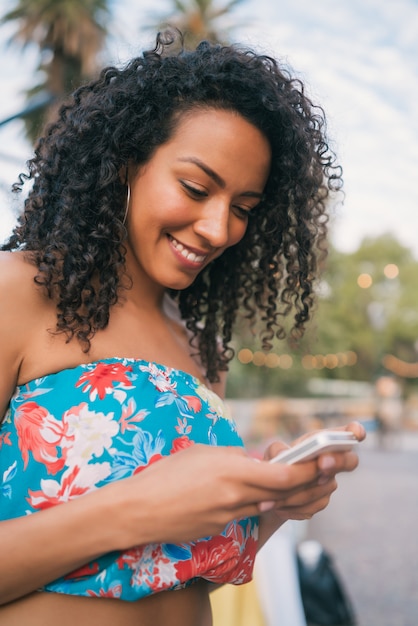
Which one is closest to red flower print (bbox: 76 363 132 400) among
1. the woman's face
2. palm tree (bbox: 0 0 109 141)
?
the woman's face

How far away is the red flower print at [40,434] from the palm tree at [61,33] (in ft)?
42.6

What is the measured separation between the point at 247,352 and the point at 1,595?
20849 mm

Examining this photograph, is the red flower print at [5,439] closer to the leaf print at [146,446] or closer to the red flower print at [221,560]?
the leaf print at [146,446]

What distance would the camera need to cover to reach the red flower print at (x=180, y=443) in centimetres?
151

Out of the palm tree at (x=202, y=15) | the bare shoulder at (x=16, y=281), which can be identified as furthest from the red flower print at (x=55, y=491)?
the palm tree at (x=202, y=15)

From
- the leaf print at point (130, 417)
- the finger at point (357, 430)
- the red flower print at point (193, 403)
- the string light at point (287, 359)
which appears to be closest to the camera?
the finger at point (357, 430)

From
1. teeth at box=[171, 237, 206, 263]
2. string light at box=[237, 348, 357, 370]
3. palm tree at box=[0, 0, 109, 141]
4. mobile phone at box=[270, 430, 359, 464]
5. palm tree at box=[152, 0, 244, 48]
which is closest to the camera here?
mobile phone at box=[270, 430, 359, 464]

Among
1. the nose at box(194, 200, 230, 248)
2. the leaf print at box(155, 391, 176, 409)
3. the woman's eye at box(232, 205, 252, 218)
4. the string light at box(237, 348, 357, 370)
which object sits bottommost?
the leaf print at box(155, 391, 176, 409)

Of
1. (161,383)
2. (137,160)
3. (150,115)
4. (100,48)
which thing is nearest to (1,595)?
(161,383)

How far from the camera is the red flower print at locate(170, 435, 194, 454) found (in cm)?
151

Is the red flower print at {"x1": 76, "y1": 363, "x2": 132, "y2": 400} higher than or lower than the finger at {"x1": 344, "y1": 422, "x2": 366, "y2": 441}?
higher

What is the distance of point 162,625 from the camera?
1543 millimetres

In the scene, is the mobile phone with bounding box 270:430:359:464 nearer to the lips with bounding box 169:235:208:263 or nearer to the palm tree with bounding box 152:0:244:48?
the lips with bounding box 169:235:208:263

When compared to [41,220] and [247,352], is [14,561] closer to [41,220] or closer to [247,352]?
[41,220]
